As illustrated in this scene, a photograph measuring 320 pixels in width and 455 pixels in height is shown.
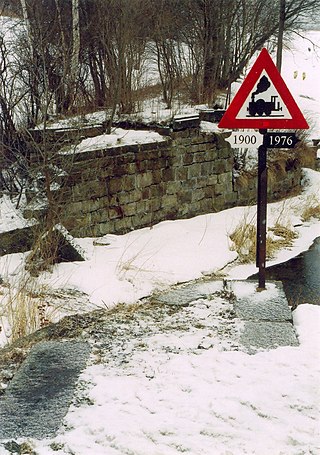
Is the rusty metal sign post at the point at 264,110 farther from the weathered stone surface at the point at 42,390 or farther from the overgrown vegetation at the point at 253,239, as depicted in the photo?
the overgrown vegetation at the point at 253,239

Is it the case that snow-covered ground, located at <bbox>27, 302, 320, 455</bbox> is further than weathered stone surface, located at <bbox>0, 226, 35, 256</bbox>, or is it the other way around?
weathered stone surface, located at <bbox>0, 226, 35, 256</bbox>

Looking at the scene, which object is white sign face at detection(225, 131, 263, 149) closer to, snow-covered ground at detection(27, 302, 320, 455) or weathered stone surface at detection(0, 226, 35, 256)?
snow-covered ground at detection(27, 302, 320, 455)

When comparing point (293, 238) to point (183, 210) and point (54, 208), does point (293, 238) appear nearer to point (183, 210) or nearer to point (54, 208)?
point (183, 210)

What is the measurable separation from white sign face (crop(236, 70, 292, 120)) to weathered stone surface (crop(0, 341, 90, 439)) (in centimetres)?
219

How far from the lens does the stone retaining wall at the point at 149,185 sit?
8.34 m

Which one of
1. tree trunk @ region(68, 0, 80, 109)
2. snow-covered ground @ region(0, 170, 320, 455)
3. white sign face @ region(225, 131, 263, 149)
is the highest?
tree trunk @ region(68, 0, 80, 109)

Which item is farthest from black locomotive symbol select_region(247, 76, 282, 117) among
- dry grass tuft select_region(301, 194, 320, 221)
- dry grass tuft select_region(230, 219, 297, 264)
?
dry grass tuft select_region(301, 194, 320, 221)

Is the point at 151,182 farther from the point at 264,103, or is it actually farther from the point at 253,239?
the point at 264,103

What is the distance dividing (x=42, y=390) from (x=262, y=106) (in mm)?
2642

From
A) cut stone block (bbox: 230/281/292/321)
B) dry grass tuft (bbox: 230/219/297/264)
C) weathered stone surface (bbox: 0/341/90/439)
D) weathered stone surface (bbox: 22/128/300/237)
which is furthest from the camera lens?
weathered stone surface (bbox: 22/128/300/237)

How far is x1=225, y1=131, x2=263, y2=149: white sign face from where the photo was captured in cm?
416

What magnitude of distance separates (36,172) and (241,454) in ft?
19.4

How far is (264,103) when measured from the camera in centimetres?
407

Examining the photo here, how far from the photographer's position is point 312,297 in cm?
652
